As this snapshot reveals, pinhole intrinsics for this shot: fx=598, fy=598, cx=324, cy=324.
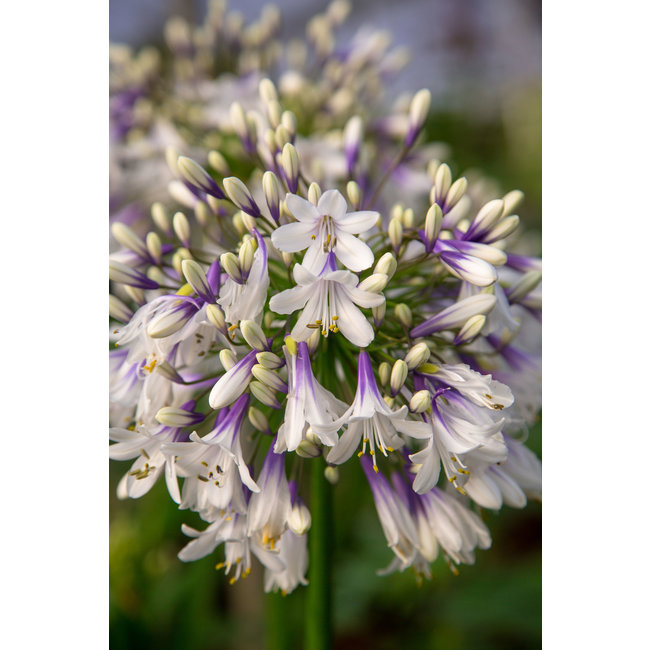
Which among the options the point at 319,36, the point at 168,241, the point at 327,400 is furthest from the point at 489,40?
the point at 327,400

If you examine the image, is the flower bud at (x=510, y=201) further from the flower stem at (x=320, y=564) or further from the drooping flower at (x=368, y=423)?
the flower stem at (x=320, y=564)

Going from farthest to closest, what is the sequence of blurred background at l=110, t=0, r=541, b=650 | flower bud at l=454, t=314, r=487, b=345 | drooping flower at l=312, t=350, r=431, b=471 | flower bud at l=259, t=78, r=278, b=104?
blurred background at l=110, t=0, r=541, b=650, flower bud at l=259, t=78, r=278, b=104, flower bud at l=454, t=314, r=487, b=345, drooping flower at l=312, t=350, r=431, b=471

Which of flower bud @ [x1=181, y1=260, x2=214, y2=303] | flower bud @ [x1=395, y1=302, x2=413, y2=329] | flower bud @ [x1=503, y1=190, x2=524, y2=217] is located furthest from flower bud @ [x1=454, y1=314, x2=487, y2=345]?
flower bud @ [x1=181, y1=260, x2=214, y2=303]

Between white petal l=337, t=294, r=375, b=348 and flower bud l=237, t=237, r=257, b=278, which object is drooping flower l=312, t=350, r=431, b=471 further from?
flower bud l=237, t=237, r=257, b=278

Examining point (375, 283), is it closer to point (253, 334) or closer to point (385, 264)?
point (385, 264)

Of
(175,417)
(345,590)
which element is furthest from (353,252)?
(345,590)

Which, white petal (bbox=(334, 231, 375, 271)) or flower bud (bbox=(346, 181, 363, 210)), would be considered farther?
flower bud (bbox=(346, 181, 363, 210))

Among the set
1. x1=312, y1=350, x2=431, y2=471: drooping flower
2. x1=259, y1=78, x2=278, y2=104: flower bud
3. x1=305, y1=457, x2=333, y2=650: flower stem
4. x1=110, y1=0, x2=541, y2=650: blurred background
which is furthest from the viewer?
x1=110, y1=0, x2=541, y2=650: blurred background

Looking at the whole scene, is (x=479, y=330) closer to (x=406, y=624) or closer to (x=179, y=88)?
(x=406, y=624)
